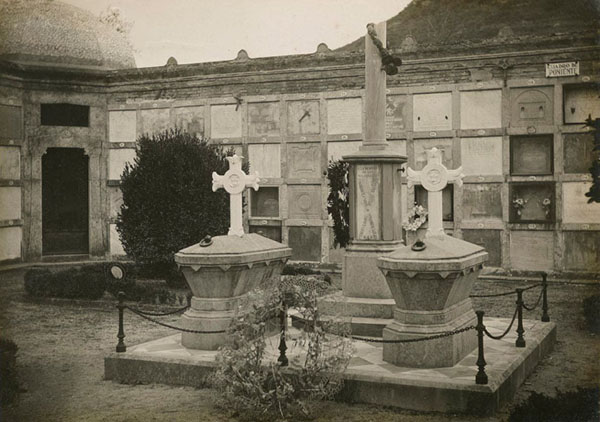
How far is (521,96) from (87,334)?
38.5 ft

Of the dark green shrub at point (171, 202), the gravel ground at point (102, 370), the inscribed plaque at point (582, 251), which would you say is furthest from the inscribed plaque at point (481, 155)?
the dark green shrub at point (171, 202)

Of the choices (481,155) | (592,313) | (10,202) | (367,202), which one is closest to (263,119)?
(481,155)

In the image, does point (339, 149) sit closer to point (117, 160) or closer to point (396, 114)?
point (396, 114)

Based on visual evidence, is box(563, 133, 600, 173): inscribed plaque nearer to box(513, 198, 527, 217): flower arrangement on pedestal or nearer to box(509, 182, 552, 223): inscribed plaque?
box(509, 182, 552, 223): inscribed plaque

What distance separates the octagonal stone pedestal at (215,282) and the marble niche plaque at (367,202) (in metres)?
1.71

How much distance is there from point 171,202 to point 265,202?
506 centimetres

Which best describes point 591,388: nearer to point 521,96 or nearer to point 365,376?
point 365,376

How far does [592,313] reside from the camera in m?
11.3

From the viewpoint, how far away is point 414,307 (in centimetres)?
784

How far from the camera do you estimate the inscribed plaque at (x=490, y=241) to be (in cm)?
1733

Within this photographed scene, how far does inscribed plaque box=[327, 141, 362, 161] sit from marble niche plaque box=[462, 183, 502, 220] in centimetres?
328

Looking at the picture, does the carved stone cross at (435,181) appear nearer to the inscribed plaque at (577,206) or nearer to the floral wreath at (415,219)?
the floral wreath at (415,219)

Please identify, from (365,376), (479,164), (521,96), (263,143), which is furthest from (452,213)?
(365,376)

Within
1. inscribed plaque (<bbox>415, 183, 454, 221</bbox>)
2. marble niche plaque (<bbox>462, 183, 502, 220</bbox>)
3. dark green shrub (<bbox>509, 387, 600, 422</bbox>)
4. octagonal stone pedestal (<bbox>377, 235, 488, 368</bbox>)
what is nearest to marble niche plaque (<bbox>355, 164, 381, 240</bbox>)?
octagonal stone pedestal (<bbox>377, 235, 488, 368</bbox>)
